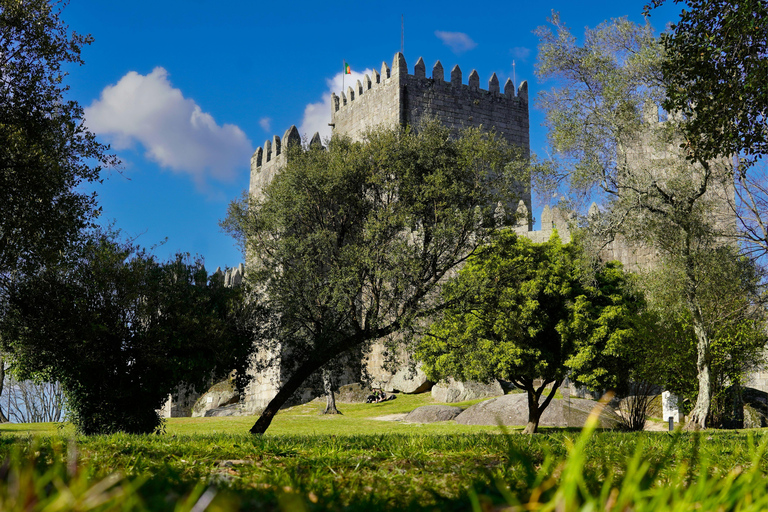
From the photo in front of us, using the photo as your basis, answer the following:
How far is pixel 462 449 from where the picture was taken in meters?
5.54

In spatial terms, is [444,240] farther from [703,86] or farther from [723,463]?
[723,463]

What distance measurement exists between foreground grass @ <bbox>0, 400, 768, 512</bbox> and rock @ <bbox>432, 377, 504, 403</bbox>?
22073mm

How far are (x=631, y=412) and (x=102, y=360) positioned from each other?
16110 mm

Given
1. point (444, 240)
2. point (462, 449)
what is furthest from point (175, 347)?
point (462, 449)

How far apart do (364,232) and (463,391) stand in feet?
52.7

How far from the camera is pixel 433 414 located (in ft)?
75.5

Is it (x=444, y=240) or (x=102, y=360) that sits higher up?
(x=444, y=240)

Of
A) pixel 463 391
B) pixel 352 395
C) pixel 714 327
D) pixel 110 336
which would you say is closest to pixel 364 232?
pixel 110 336

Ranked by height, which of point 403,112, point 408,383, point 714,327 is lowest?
point 408,383

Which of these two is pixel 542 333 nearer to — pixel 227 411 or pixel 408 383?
pixel 408 383

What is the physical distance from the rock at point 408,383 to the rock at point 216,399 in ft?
25.6

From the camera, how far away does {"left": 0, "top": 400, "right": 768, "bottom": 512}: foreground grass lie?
4.21 ft

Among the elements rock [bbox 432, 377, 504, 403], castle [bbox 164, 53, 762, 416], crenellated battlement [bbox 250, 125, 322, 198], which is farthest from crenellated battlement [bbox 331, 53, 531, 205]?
rock [bbox 432, 377, 504, 403]

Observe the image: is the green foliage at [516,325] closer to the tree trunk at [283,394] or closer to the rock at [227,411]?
the tree trunk at [283,394]
